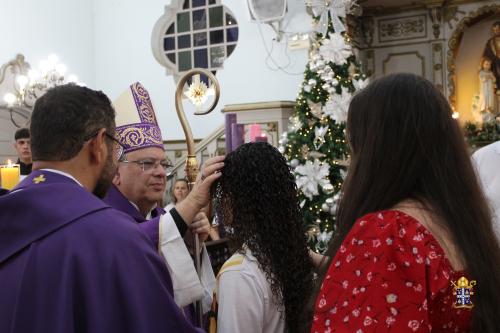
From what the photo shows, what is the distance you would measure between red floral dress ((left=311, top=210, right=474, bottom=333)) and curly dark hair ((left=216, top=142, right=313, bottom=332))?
57 cm

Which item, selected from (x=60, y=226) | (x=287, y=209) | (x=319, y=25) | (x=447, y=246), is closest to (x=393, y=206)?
(x=447, y=246)

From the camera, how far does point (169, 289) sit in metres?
1.75

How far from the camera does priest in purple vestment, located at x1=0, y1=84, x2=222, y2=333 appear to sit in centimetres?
156

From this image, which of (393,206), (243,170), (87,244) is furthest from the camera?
(243,170)

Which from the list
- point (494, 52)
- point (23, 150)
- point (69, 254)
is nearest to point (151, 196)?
point (69, 254)

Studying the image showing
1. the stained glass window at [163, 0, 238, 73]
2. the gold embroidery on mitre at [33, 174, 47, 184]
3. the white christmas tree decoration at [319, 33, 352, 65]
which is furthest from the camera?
the stained glass window at [163, 0, 238, 73]

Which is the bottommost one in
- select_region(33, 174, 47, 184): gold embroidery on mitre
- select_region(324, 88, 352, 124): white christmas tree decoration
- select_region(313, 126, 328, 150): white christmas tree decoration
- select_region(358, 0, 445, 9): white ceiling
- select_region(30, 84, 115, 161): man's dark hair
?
select_region(33, 174, 47, 184): gold embroidery on mitre

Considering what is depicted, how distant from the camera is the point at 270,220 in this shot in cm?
196

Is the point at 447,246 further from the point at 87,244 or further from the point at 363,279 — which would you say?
the point at 87,244

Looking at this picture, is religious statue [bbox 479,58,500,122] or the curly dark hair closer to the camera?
the curly dark hair

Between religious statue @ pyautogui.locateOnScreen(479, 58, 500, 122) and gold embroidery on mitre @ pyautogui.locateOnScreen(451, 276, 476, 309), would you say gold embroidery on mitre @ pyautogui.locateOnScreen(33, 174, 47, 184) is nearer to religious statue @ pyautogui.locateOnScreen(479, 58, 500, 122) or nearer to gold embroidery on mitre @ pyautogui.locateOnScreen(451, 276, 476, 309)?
gold embroidery on mitre @ pyautogui.locateOnScreen(451, 276, 476, 309)

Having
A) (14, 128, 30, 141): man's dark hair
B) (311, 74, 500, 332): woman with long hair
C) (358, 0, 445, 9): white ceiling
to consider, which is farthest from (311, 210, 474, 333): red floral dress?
(358, 0, 445, 9): white ceiling

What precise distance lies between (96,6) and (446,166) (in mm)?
11433

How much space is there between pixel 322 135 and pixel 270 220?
408 cm
